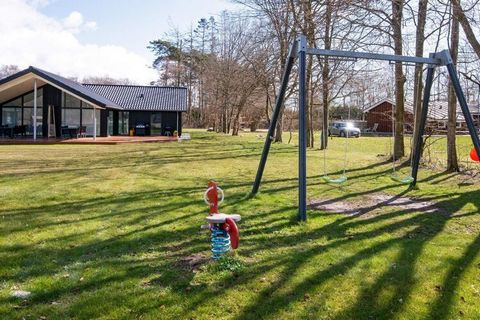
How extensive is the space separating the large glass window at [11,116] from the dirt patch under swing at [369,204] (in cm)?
2211

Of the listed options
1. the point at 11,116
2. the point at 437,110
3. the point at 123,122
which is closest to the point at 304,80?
the point at 437,110

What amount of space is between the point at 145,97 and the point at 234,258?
89.6 ft

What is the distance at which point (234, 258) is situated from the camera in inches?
167

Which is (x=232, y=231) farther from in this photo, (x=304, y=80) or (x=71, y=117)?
(x=71, y=117)

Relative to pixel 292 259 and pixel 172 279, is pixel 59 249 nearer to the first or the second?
pixel 172 279

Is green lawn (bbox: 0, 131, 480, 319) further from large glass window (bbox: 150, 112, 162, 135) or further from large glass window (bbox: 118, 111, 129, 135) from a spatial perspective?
large glass window (bbox: 118, 111, 129, 135)

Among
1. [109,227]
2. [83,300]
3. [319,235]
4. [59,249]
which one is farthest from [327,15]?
[83,300]

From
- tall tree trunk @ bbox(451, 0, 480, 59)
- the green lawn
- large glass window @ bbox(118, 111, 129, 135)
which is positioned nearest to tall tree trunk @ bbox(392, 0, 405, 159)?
tall tree trunk @ bbox(451, 0, 480, 59)

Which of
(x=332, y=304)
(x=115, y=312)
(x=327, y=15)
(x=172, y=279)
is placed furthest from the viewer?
(x=327, y=15)

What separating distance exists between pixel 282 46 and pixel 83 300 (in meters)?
18.4

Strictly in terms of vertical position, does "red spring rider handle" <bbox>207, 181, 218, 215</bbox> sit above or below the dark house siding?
below

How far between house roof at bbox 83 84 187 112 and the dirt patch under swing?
73.6 feet

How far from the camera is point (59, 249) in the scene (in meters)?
4.49

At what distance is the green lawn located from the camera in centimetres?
324
